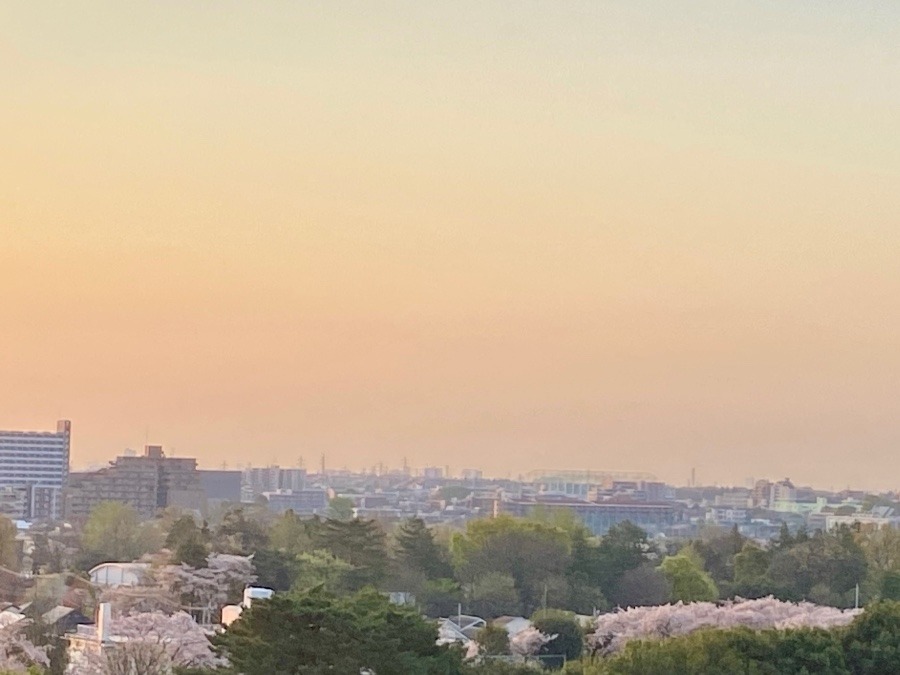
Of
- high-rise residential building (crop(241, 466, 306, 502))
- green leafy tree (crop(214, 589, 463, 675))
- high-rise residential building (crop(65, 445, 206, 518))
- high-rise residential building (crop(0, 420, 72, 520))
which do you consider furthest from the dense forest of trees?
high-rise residential building (crop(241, 466, 306, 502))

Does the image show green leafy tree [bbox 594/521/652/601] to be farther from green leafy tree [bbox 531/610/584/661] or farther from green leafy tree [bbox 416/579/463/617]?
green leafy tree [bbox 531/610/584/661]

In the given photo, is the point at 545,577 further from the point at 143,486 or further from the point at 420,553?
the point at 143,486

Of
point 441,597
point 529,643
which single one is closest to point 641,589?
point 441,597

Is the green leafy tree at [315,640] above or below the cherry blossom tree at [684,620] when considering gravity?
above

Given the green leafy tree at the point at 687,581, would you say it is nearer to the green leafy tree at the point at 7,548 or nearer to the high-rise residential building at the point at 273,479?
the green leafy tree at the point at 7,548

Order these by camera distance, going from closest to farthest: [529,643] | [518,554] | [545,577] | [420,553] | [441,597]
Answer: [529,643] < [441,597] < [545,577] < [420,553] < [518,554]

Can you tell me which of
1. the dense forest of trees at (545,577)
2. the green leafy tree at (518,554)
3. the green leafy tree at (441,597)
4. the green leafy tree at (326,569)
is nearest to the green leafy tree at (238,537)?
the dense forest of trees at (545,577)
